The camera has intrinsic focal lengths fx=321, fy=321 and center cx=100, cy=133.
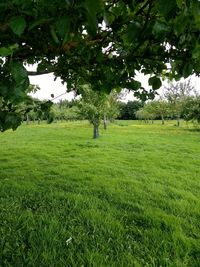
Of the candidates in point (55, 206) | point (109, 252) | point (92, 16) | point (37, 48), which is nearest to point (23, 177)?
point (55, 206)

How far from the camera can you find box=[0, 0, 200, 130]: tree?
64.7 inches

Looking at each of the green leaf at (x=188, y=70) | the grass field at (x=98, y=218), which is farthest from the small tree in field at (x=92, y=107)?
the green leaf at (x=188, y=70)

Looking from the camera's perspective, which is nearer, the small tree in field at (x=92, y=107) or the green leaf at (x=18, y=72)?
the green leaf at (x=18, y=72)

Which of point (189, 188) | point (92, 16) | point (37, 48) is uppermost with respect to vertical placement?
point (37, 48)

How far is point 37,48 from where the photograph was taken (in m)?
3.78

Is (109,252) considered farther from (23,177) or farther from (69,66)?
(23,177)

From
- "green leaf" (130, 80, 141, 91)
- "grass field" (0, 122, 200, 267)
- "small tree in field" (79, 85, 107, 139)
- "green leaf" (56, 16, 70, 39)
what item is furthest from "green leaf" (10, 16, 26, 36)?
"small tree in field" (79, 85, 107, 139)

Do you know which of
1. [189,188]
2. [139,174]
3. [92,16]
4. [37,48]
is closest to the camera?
[92,16]

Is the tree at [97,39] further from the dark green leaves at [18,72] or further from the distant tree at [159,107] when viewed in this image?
the distant tree at [159,107]

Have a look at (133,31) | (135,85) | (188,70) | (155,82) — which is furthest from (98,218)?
(133,31)

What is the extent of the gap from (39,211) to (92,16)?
541 cm

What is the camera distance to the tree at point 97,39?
64.7 inches

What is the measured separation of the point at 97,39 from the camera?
422 centimetres

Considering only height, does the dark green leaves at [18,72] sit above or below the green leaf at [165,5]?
below
